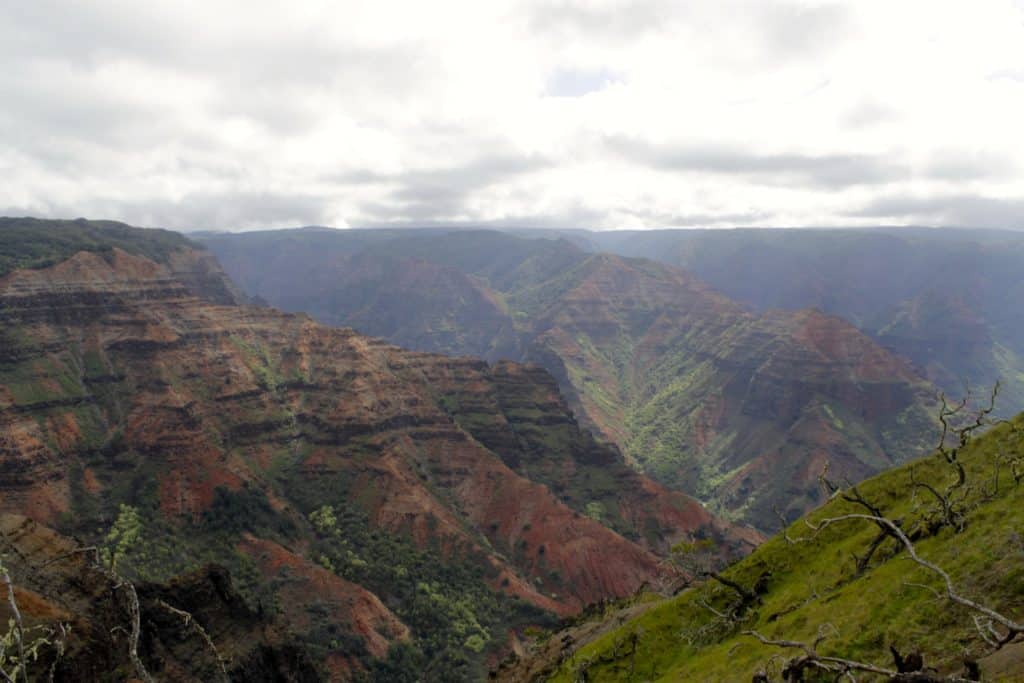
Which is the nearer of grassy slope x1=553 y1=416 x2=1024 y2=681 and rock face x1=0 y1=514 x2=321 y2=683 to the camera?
grassy slope x1=553 y1=416 x2=1024 y2=681

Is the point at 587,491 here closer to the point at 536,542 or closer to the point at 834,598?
the point at 536,542

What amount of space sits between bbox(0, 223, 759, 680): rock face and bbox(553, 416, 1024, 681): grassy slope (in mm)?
77582

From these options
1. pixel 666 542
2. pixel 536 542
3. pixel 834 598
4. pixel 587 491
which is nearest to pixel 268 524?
pixel 536 542

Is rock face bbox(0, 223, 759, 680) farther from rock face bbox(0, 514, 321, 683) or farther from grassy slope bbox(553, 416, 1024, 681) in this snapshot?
grassy slope bbox(553, 416, 1024, 681)

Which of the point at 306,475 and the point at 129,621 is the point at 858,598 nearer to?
the point at 129,621

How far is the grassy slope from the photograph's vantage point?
72.0ft

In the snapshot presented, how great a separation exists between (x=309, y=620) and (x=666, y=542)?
101 meters

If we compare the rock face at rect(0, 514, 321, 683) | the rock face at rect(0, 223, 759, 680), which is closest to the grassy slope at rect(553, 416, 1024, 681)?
the rock face at rect(0, 514, 321, 683)

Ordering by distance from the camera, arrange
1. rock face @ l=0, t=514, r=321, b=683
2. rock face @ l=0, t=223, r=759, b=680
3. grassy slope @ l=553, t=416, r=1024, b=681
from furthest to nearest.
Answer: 1. rock face @ l=0, t=223, r=759, b=680
2. rock face @ l=0, t=514, r=321, b=683
3. grassy slope @ l=553, t=416, r=1024, b=681

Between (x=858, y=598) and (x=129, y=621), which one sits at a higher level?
(x=858, y=598)

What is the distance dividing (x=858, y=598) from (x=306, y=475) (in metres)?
145

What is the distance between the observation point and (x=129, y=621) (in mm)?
59938

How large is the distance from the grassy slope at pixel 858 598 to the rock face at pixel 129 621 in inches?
1306

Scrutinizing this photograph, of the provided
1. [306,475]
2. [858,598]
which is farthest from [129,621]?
[306,475]
